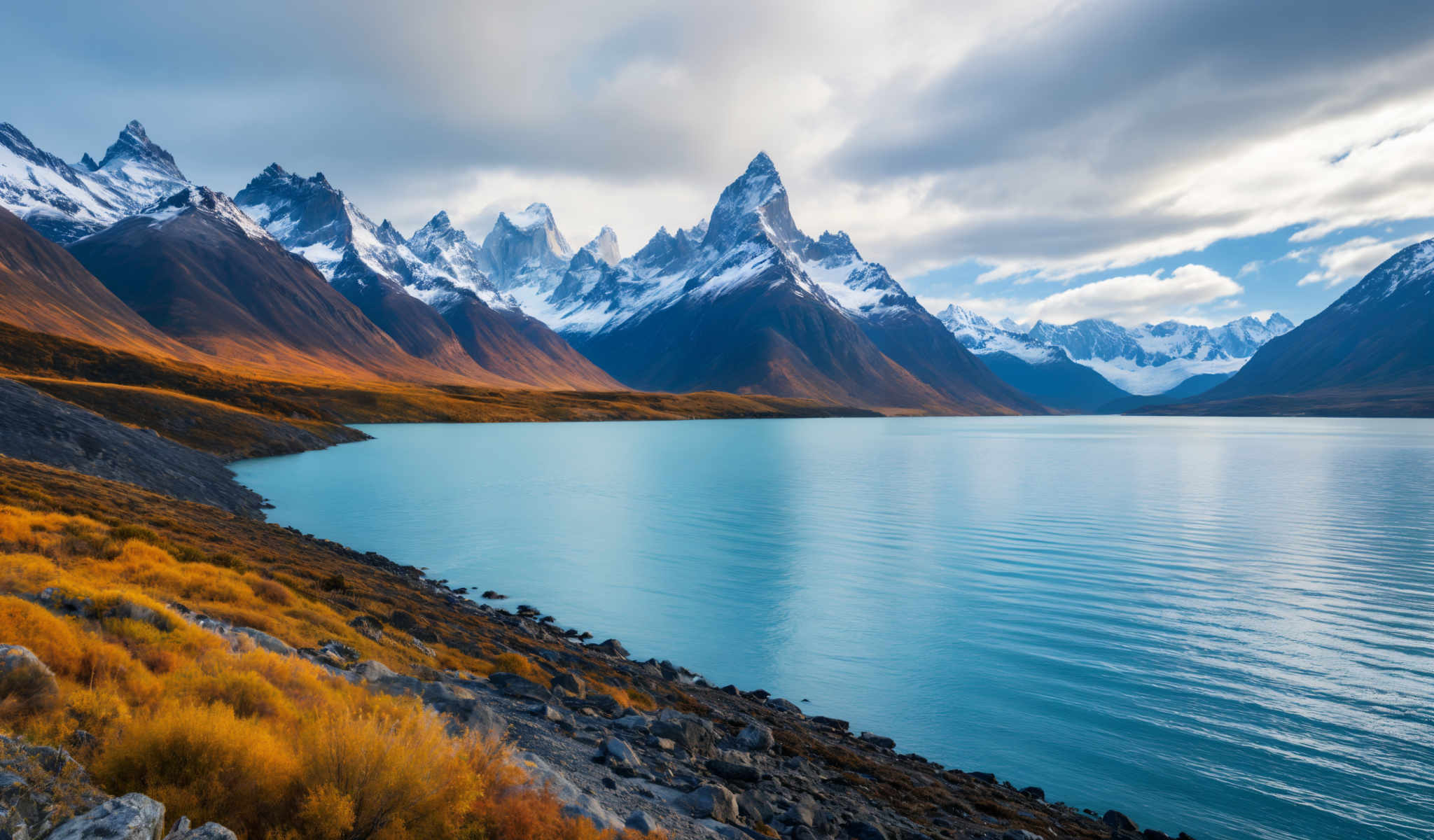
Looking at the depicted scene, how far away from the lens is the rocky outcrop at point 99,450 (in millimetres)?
43375

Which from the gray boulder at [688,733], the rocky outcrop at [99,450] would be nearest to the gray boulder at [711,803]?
the gray boulder at [688,733]

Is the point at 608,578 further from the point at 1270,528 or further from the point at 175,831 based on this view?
the point at 1270,528

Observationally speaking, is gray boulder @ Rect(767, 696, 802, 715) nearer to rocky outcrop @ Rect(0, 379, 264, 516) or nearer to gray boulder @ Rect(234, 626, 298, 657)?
gray boulder @ Rect(234, 626, 298, 657)

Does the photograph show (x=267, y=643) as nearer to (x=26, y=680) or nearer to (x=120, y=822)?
(x=26, y=680)

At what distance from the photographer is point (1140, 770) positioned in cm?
1689

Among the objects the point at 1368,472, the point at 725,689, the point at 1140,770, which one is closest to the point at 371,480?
the point at 725,689

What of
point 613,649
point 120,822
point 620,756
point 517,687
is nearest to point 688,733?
point 620,756

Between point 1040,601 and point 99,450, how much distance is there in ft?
193

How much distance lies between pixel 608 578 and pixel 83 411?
44.7 m

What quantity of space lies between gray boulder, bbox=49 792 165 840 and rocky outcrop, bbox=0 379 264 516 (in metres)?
46.2

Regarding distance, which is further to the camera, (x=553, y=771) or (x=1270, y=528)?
(x=1270, y=528)

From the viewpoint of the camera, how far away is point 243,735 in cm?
761

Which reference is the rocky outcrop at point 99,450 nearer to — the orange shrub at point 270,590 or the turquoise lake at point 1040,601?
the turquoise lake at point 1040,601

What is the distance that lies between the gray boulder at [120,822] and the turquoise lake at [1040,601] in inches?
665
